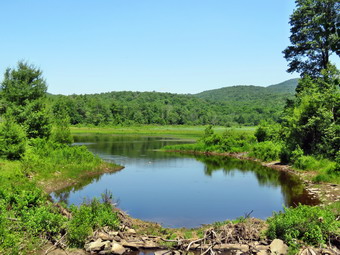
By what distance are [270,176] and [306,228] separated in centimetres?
2008

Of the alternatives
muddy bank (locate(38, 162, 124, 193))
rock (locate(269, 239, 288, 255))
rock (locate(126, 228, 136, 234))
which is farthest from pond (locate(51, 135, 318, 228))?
rock (locate(269, 239, 288, 255))

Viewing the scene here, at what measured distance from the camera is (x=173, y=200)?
22.0 m

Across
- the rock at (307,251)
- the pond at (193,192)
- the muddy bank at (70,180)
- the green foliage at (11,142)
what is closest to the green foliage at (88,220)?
the pond at (193,192)

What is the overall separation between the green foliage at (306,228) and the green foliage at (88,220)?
6332mm

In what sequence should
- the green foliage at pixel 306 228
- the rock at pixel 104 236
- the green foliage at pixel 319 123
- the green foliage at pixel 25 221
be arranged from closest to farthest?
the green foliage at pixel 25 221, the green foliage at pixel 306 228, the rock at pixel 104 236, the green foliage at pixel 319 123

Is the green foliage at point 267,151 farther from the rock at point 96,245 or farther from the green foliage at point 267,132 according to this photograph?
the rock at point 96,245

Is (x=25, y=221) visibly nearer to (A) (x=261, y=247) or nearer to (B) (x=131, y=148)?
(A) (x=261, y=247)

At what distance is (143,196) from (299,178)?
14.3 m

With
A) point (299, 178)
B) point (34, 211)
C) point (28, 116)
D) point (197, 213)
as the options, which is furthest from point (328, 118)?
point (28, 116)

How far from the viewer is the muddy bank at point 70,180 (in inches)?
891

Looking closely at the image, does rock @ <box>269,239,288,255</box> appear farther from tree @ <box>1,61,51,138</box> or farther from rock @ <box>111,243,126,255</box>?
tree @ <box>1,61,51,138</box>

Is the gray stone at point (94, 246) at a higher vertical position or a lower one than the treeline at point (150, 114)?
lower

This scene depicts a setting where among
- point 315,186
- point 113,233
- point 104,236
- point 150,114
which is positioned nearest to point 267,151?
point 315,186

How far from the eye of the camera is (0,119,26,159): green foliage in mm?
25438
